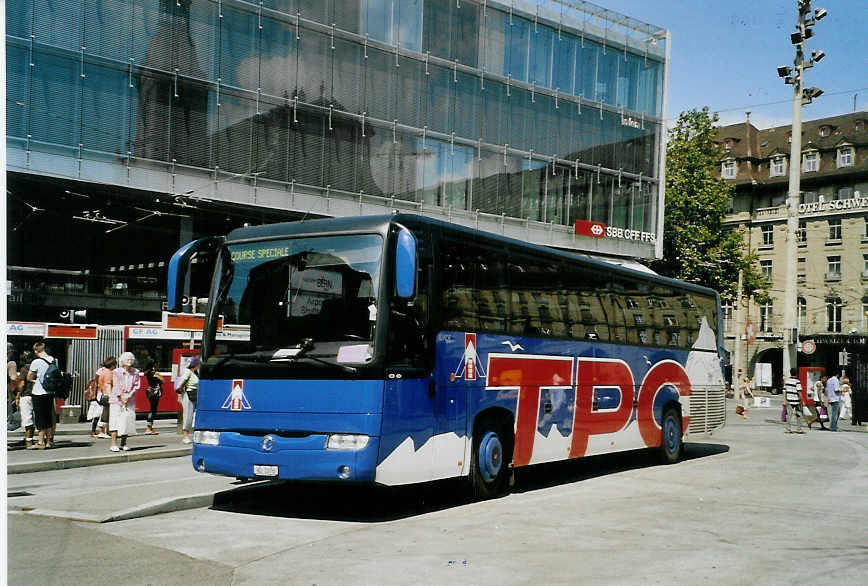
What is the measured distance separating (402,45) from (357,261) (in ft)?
88.5

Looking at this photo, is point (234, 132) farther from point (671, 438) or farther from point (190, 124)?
point (671, 438)

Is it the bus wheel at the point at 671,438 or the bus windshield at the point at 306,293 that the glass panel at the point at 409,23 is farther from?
the bus windshield at the point at 306,293

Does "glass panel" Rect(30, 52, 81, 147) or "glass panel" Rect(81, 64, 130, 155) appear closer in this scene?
"glass panel" Rect(30, 52, 81, 147)

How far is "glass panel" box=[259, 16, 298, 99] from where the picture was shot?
32.2 m

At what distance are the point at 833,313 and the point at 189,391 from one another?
6545 centimetres

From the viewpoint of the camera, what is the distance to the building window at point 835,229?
73438 mm

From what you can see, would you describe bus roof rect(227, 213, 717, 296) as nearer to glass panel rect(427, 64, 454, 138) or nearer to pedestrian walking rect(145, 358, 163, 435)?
pedestrian walking rect(145, 358, 163, 435)

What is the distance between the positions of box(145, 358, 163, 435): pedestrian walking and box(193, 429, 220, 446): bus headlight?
1247 cm

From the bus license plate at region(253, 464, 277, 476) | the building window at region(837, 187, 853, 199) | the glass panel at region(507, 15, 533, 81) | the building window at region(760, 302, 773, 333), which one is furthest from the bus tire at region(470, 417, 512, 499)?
the building window at region(760, 302, 773, 333)

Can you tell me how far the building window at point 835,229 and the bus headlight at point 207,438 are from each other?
71.4 m

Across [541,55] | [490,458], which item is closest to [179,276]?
[490,458]

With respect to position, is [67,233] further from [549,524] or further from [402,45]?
[549,524]

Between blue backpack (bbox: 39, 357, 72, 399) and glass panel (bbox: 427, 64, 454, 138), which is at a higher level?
glass panel (bbox: 427, 64, 454, 138)

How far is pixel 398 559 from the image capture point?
782 centimetres
